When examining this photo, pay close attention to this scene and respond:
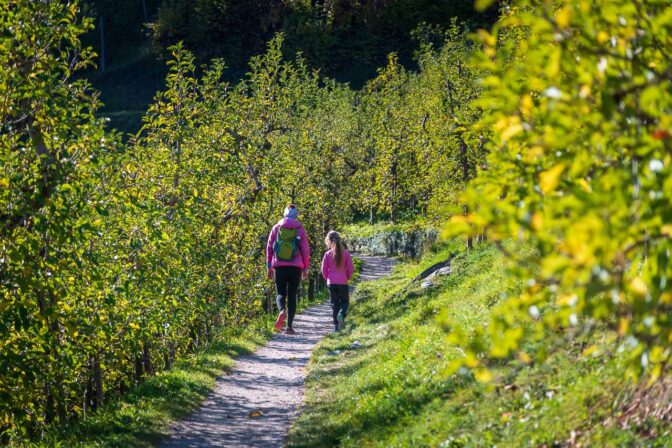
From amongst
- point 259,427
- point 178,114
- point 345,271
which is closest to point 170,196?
point 178,114

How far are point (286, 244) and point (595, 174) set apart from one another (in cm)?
1221

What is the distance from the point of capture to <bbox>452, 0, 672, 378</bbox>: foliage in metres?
3.28

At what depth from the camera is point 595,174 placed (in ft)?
13.2

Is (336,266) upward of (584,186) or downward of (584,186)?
downward

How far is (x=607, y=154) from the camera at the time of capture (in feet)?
13.3

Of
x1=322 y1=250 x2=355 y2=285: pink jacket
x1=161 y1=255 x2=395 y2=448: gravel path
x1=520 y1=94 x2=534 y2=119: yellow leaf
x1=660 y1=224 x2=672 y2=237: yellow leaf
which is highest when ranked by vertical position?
x1=520 y1=94 x2=534 y2=119: yellow leaf

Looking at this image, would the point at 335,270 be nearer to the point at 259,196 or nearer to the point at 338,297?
the point at 338,297

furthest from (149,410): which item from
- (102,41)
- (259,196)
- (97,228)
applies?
(102,41)

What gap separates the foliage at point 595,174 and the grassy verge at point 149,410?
268 inches

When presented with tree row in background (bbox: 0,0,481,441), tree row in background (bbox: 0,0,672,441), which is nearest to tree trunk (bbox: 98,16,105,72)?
tree row in background (bbox: 0,0,481,441)

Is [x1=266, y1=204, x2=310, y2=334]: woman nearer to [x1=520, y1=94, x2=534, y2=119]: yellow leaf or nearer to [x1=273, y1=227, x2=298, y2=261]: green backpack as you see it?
[x1=273, y1=227, x2=298, y2=261]: green backpack

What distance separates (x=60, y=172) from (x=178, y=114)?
30.7 ft

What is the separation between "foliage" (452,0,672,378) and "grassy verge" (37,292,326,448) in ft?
22.4

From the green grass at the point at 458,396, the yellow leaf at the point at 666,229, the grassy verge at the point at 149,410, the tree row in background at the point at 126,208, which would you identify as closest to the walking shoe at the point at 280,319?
the tree row in background at the point at 126,208
